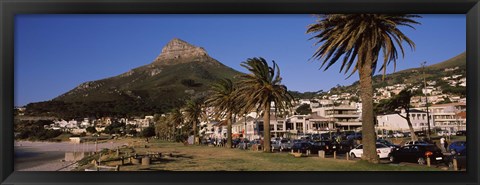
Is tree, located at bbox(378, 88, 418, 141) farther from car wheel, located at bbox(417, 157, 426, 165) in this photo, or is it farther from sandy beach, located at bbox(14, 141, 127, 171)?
sandy beach, located at bbox(14, 141, 127, 171)

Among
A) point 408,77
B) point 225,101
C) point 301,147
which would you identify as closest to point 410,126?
point 408,77

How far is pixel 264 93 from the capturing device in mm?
26438

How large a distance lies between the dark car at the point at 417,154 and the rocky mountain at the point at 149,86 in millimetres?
7818

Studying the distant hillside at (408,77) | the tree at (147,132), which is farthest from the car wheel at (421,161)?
the tree at (147,132)

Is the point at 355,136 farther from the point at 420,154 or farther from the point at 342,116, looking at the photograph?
the point at 420,154

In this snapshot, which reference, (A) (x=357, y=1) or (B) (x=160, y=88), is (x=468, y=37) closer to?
(A) (x=357, y=1)

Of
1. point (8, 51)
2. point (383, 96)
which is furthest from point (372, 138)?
point (8, 51)

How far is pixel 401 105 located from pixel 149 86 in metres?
12.3

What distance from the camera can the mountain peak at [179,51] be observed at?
17.7 m

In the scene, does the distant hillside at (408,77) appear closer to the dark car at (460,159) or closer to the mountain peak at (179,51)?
the dark car at (460,159)

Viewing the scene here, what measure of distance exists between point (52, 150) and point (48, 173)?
7571 mm

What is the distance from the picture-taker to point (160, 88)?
21.8 m

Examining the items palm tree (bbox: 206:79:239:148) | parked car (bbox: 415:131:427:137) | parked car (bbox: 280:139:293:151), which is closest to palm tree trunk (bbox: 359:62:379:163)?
parked car (bbox: 415:131:427:137)

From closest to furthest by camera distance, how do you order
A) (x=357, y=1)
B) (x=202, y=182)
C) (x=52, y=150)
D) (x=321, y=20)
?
(x=357, y=1) → (x=202, y=182) → (x=321, y=20) → (x=52, y=150)
